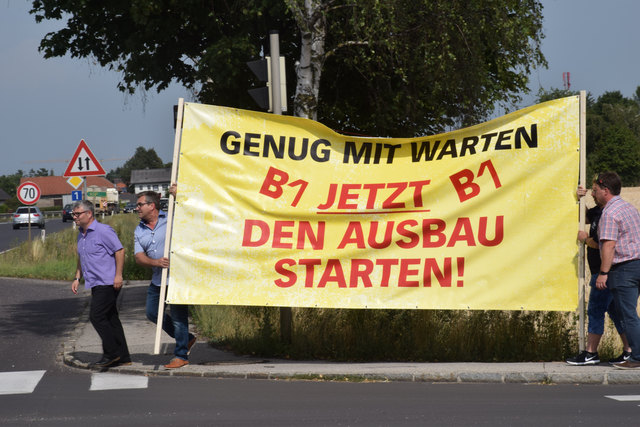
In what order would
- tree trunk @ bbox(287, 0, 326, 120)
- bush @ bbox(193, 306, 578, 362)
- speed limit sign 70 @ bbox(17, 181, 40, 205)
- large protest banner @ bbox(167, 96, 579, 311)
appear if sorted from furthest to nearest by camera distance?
speed limit sign 70 @ bbox(17, 181, 40, 205) → tree trunk @ bbox(287, 0, 326, 120) → bush @ bbox(193, 306, 578, 362) → large protest banner @ bbox(167, 96, 579, 311)

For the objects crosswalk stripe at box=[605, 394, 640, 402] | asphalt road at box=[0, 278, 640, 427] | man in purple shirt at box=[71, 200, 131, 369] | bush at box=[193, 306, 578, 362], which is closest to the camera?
asphalt road at box=[0, 278, 640, 427]

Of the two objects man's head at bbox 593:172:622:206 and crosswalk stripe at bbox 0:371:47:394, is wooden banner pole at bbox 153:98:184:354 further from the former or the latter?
man's head at bbox 593:172:622:206

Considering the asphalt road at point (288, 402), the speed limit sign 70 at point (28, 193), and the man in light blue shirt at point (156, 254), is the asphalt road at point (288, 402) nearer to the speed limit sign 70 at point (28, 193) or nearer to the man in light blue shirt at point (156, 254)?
the man in light blue shirt at point (156, 254)

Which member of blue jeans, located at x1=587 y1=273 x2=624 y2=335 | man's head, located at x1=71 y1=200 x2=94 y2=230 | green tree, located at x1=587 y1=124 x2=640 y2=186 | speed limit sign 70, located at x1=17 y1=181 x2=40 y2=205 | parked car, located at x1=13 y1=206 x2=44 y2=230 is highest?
green tree, located at x1=587 y1=124 x2=640 y2=186

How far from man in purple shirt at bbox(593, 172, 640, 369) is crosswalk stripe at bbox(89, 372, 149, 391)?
174 inches

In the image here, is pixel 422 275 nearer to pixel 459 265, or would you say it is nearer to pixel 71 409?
pixel 459 265

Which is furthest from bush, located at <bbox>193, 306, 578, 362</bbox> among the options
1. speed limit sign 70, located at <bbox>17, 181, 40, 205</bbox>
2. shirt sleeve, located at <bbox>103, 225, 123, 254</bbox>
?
speed limit sign 70, located at <bbox>17, 181, 40, 205</bbox>

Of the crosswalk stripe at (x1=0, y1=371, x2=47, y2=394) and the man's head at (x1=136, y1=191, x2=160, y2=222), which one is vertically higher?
the man's head at (x1=136, y1=191, x2=160, y2=222)

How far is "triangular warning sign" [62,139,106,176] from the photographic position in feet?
57.2

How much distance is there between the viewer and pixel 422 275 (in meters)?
8.55

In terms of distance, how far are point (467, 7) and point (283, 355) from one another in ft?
18.6

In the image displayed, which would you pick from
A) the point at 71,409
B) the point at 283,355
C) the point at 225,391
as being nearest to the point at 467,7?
the point at 283,355

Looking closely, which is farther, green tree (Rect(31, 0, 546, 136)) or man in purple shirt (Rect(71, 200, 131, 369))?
green tree (Rect(31, 0, 546, 136))

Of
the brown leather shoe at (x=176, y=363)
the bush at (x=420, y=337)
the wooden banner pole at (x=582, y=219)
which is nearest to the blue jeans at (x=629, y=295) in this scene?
the wooden banner pole at (x=582, y=219)
